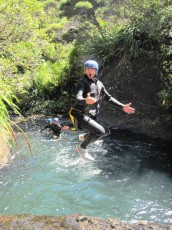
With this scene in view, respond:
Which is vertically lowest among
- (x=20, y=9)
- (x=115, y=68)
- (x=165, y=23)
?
(x=115, y=68)

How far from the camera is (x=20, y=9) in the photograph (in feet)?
35.4

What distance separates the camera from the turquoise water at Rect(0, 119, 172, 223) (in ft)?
23.9

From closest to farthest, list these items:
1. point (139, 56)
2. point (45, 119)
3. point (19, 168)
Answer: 1. point (19, 168)
2. point (139, 56)
3. point (45, 119)

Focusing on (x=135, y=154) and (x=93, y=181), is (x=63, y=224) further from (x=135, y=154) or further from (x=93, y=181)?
(x=135, y=154)

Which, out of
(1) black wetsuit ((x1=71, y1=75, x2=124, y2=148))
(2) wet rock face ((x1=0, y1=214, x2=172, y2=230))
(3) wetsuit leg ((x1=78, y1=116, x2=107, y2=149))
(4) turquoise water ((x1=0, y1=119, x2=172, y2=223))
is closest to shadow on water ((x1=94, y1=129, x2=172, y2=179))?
(4) turquoise water ((x1=0, y1=119, x2=172, y2=223))

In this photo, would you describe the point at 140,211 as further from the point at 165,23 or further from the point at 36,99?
the point at 36,99

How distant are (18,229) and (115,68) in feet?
30.9

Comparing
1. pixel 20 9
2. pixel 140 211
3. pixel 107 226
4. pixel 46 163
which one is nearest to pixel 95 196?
pixel 140 211

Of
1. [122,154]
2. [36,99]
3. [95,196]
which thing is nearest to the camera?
[95,196]

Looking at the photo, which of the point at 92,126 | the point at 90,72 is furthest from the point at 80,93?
the point at 92,126

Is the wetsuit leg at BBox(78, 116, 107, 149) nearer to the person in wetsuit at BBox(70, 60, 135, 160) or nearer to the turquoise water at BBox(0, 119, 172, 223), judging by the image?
the person in wetsuit at BBox(70, 60, 135, 160)

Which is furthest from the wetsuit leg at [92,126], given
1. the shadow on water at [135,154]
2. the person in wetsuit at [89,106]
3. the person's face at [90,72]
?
the shadow on water at [135,154]

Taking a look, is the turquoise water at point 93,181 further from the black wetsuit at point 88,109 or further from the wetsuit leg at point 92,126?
the black wetsuit at point 88,109

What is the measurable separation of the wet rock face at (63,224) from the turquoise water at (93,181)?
216 centimetres
